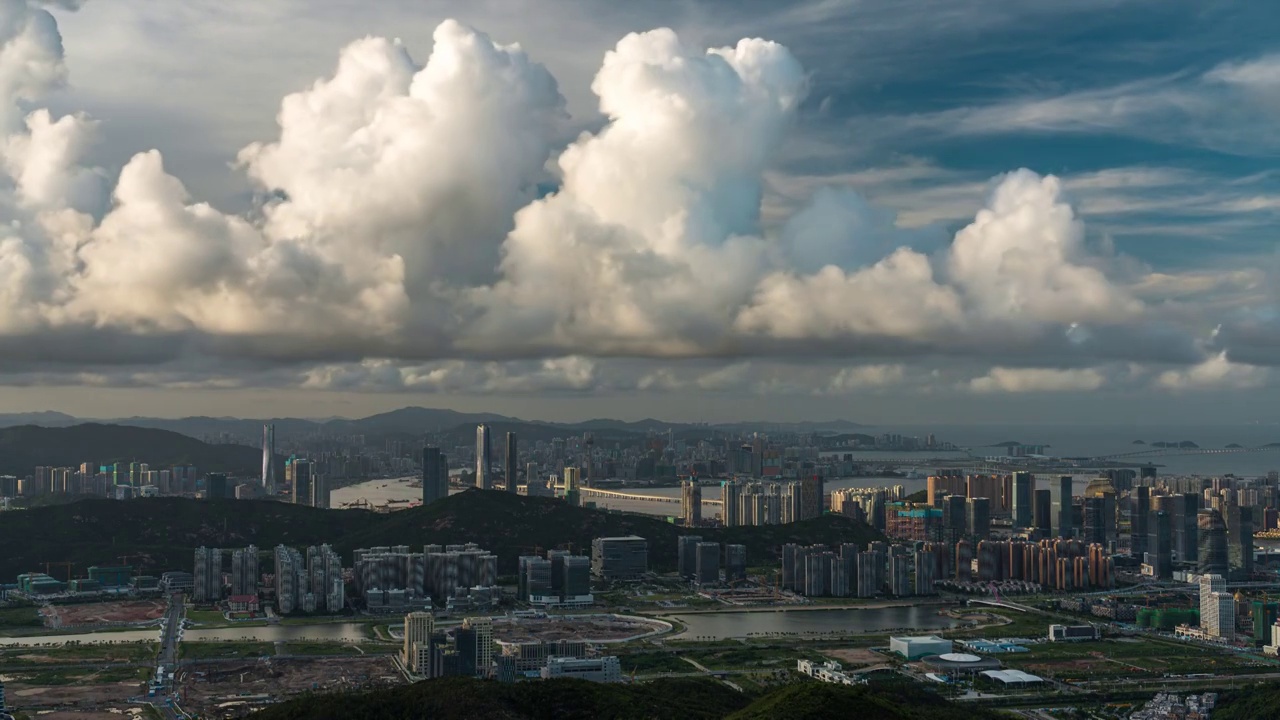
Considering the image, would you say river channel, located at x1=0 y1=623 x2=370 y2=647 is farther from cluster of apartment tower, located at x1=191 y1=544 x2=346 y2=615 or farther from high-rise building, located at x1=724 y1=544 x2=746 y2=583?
high-rise building, located at x1=724 y1=544 x2=746 y2=583

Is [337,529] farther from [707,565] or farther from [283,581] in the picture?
[707,565]

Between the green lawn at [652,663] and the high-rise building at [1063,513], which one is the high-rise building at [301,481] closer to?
the high-rise building at [1063,513]

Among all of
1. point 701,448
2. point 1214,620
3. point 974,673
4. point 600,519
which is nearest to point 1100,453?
point 701,448

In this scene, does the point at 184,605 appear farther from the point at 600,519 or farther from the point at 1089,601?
the point at 1089,601

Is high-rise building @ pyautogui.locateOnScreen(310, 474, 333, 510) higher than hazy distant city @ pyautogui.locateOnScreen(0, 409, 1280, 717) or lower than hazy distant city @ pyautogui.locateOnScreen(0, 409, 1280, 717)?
higher

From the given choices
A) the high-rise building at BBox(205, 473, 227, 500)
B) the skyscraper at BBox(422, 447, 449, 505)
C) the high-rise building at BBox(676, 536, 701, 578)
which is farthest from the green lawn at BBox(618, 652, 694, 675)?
the high-rise building at BBox(205, 473, 227, 500)
